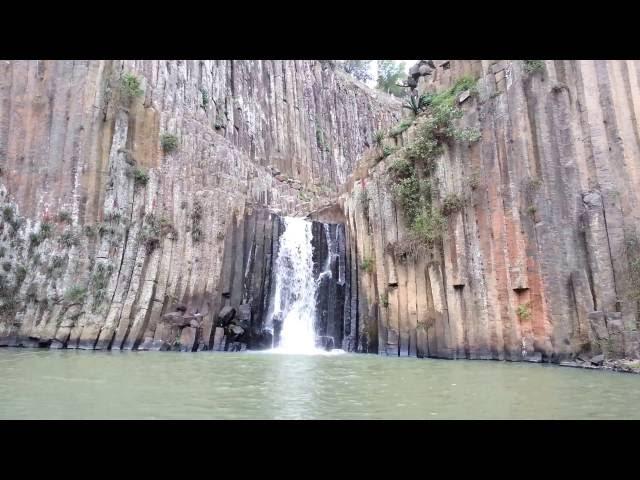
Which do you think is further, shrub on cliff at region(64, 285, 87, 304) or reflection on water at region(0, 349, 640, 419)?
shrub on cliff at region(64, 285, 87, 304)

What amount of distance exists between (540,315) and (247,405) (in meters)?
13.8

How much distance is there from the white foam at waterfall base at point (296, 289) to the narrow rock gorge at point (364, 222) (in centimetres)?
46

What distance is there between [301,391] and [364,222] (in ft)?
54.8

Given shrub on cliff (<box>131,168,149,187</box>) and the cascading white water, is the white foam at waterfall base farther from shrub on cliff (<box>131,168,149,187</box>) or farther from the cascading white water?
shrub on cliff (<box>131,168,149,187</box>)

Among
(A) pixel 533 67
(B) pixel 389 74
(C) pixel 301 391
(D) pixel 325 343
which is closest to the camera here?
(C) pixel 301 391

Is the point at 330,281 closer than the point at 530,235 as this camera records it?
No

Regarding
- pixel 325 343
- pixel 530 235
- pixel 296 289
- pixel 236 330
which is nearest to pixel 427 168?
pixel 530 235

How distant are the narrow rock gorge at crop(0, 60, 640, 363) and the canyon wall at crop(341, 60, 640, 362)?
67mm

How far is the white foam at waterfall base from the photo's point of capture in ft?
81.1

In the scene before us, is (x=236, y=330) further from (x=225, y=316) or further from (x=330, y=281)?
(x=330, y=281)

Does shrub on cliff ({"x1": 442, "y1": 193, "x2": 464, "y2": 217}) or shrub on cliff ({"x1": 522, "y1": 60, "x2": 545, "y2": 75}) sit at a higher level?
shrub on cliff ({"x1": 522, "y1": 60, "x2": 545, "y2": 75})

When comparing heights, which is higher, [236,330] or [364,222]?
[364,222]

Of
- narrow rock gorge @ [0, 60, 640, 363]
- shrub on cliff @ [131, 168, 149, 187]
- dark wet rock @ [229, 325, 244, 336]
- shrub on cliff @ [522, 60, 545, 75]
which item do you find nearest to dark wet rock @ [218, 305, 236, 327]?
narrow rock gorge @ [0, 60, 640, 363]

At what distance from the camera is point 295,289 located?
85.8 feet
